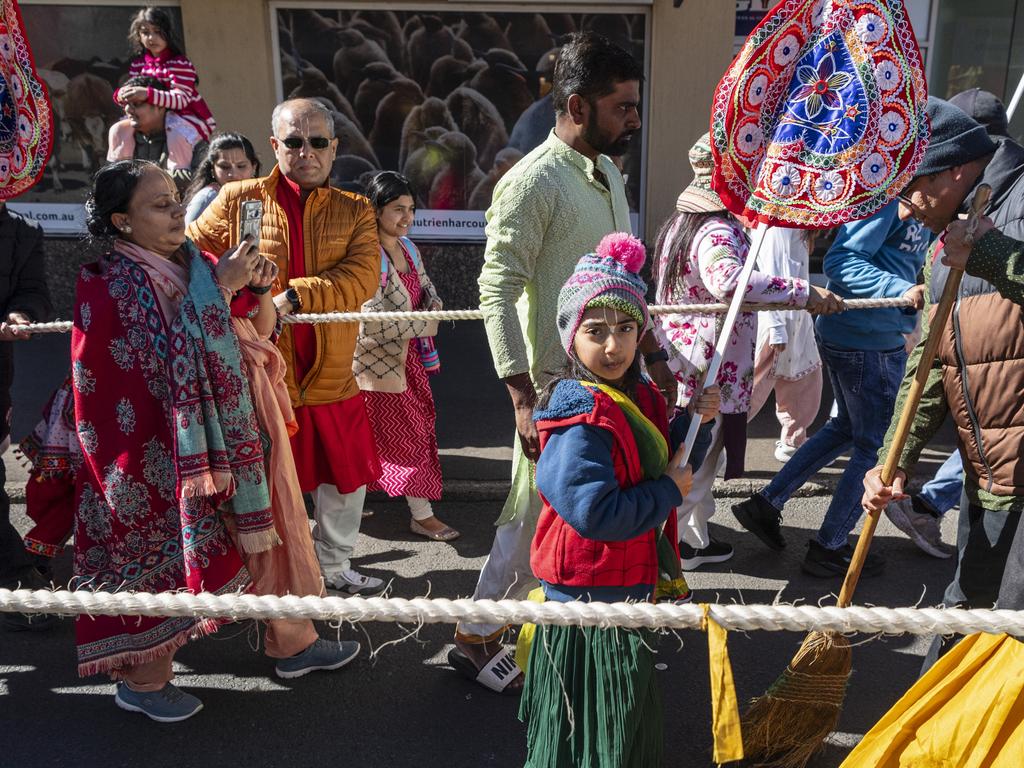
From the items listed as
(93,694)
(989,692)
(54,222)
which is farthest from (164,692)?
(54,222)

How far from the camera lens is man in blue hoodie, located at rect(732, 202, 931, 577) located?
380 cm

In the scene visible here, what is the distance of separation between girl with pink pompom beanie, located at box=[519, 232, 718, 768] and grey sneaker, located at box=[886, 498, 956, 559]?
2212mm

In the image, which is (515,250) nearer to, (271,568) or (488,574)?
(488,574)

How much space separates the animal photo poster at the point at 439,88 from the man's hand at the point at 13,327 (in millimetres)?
4829

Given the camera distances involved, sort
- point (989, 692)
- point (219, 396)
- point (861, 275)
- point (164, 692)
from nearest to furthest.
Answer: point (989, 692)
point (219, 396)
point (164, 692)
point (861, 275)

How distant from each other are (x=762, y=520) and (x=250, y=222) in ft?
8.39

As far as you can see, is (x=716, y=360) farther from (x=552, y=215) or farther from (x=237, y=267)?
(x=237, y=267)

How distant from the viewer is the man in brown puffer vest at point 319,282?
11.2 feet

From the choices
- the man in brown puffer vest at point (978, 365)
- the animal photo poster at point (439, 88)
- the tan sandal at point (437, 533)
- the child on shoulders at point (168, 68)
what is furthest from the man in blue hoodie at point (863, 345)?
the animal photo poster at point (439, 88)

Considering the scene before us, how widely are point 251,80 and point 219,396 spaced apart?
19.8 ft

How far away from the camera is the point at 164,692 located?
303 cm

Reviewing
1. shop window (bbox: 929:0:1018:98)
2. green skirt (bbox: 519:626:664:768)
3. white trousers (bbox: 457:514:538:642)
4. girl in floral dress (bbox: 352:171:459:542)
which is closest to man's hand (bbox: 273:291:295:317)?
girl in floral dress (bbox: 352:171:459:542)

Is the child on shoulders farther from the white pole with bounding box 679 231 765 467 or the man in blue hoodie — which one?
the white pole with bounding box 679 231 765 467

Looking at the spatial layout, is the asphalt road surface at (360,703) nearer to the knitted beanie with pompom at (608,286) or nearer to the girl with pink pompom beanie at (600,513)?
the girl with pink pompom beanie at (600,513)
